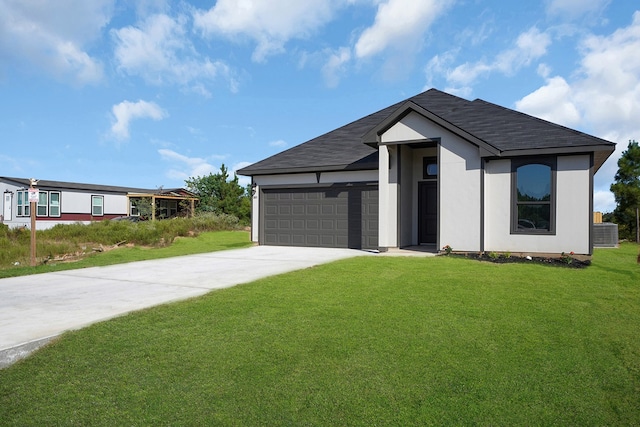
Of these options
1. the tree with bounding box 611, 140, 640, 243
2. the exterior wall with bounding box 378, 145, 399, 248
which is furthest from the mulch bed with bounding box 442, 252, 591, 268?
the tree with bounding box 611, 140, 640, 243

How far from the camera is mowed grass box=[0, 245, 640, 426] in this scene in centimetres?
309

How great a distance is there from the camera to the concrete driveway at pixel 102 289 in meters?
4.95

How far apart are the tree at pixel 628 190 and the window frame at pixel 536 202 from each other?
1378 centimetres

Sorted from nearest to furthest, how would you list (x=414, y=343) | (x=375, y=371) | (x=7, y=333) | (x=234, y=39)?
(x=375, y=371) → (x=414, y=343) → (x=7, y=333) → (x=234, y=39)

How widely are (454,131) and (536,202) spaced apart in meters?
3.11

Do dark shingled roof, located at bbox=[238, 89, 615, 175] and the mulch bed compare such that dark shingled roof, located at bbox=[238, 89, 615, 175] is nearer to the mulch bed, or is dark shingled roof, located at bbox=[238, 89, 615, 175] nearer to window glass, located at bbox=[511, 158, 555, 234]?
window glass, located at bbox=[511, 158, 555, 234]

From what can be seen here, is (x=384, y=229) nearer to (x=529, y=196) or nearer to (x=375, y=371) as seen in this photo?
(x=529, y=196)

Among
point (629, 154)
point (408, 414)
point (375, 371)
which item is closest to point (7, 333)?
point (375, 371)

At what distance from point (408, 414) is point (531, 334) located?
256cm

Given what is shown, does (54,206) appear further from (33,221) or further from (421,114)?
(421,114)

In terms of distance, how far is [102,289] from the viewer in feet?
24.6

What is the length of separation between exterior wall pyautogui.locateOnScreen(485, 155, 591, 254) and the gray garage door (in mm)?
3920

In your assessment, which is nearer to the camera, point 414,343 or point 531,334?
point 414,343

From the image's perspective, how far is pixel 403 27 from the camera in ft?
44.7
